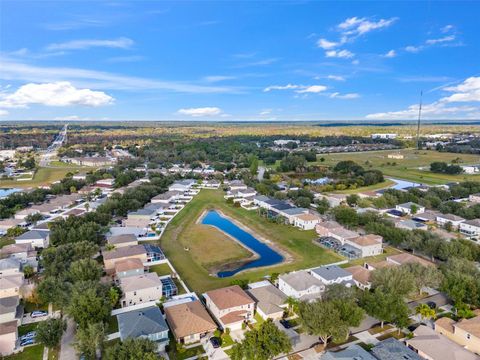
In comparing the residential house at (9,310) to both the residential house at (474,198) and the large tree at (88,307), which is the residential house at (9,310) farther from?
the residential house at (474,198)

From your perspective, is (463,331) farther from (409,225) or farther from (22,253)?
(22,253)

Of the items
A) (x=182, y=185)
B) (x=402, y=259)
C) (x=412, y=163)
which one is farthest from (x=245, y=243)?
(x=412, y=163)

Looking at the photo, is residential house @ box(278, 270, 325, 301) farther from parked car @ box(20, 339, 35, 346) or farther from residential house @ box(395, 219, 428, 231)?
residential house @ box(395, 219, 428, 231)

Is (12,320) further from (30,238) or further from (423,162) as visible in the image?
(423,162)

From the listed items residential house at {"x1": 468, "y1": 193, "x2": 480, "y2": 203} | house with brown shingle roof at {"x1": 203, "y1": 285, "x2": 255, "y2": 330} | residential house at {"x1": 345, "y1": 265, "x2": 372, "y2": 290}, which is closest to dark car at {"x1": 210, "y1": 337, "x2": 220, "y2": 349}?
house with brown shingle roof at {"x1": 203, "y1": 285, "x2": 255, "y2": 330}

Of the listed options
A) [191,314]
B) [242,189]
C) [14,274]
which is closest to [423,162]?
[242,189]
